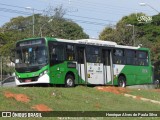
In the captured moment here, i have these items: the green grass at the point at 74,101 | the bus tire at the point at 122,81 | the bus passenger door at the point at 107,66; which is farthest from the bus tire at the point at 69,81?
the bus tire at the point at 122,81

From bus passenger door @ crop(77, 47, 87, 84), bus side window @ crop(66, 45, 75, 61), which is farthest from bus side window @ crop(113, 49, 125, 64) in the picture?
bus side window @ crop(66, 45, 75, 61)

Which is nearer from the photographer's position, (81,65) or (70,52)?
(70,52)

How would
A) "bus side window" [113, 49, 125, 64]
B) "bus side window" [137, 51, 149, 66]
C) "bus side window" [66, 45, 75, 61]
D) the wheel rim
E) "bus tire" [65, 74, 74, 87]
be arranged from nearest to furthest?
"bus tire" [65, 74, 74, 87]
the wheel rim
"bus side window" [66, 45, 75, 61]
"bus side window" [113, 49, 125, 64]
"bus side window" [137, 51, 149, 66]

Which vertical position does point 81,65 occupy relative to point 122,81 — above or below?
above

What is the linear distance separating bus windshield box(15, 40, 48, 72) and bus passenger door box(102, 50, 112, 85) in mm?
5919

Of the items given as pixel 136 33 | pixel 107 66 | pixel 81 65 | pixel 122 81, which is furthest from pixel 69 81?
pixel 136 33

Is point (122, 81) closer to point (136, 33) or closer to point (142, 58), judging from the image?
point (142, 58)

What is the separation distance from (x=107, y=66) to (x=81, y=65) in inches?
116

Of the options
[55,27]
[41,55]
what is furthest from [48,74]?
[55,27]

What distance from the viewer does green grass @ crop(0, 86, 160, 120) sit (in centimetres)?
1432

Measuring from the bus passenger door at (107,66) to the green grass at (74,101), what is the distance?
7.40m

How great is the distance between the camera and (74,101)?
56.8ft

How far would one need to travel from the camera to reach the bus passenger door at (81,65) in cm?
2646

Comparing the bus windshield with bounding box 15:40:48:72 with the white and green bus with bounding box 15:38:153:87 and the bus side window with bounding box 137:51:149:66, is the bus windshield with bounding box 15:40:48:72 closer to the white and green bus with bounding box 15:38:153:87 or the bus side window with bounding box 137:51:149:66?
the white and green bus with bounding box 15:38:153:87
